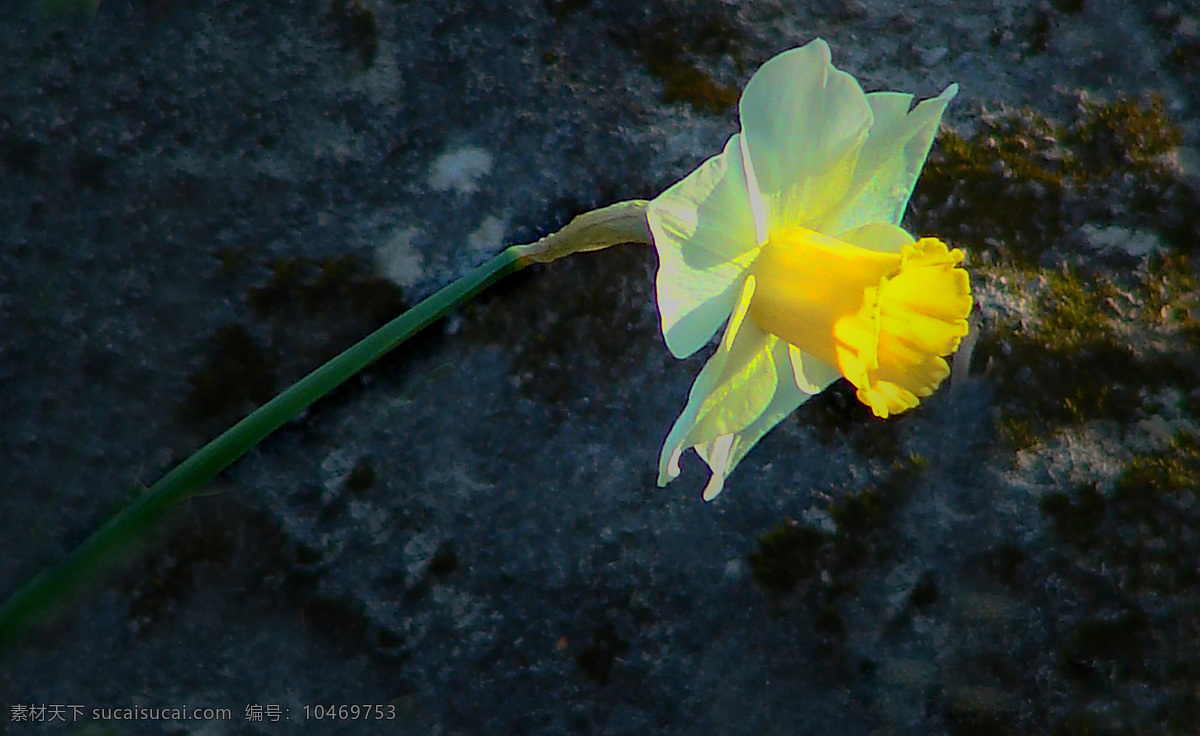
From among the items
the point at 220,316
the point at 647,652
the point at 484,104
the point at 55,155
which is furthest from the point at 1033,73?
the point at 55,155

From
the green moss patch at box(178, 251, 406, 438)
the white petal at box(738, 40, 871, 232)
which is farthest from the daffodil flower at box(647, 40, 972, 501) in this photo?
the green moss patch at box(178, 251, 406, 438)

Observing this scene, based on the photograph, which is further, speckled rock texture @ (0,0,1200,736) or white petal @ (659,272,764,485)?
speckled rock texture @ (0,0,1200,736)

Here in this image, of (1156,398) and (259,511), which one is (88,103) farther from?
(1156,398)

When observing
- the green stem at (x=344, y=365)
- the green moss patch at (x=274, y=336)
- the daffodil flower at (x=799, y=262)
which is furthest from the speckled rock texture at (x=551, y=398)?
the daffodil flower at (x=799, y=262)

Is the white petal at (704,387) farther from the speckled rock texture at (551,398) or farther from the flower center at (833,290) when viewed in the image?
the speckled rock texture at (551,398)

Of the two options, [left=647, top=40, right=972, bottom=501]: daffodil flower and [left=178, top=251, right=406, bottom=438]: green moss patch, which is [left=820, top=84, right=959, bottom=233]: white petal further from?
[left=178, top=251, right=406, bottom=438]: green moss patch

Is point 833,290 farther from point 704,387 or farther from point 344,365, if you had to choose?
A: point 344,365

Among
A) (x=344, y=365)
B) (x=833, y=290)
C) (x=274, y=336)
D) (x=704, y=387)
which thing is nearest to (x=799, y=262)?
(x=833, y=290)
